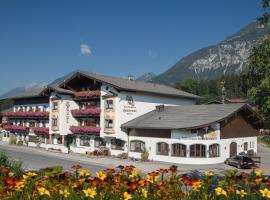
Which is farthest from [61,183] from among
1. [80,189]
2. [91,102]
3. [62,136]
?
[62,136]

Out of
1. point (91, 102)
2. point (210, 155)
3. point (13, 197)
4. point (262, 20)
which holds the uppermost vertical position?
point (262, 20)

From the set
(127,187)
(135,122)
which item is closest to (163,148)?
(135,122)

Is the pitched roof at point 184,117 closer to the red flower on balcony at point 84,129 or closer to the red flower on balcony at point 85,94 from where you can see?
the red flower on balcony at point 84,129

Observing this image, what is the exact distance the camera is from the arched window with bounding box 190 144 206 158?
37.5 m

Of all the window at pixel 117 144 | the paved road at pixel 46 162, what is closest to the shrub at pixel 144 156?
the window at pixel 117 144

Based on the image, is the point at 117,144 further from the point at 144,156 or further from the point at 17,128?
the point at 17,128

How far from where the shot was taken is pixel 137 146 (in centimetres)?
4238

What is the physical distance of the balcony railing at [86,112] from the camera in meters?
45.1

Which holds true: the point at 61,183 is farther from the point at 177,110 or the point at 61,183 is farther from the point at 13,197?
the point at 177,110

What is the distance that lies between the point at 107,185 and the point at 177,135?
32.5 metres

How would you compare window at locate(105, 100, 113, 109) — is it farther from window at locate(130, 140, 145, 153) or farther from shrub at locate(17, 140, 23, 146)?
shrub at locate(17, 140, 23, 146)

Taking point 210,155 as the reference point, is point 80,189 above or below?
above

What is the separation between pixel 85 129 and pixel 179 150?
1412cm

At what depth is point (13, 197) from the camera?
6285 mm
